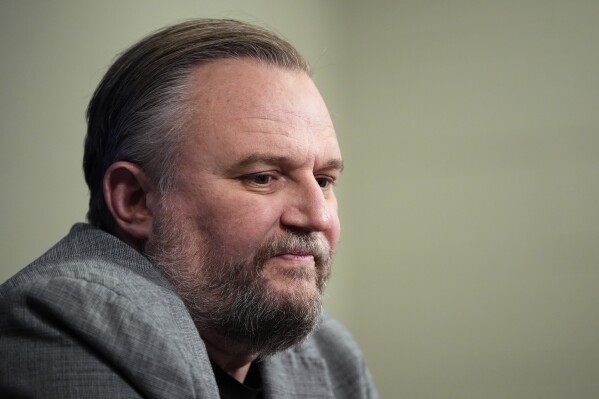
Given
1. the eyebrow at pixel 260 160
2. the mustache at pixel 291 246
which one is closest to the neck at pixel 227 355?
the mustache at pixel 291 246

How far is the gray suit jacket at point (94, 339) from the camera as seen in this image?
2.86ft

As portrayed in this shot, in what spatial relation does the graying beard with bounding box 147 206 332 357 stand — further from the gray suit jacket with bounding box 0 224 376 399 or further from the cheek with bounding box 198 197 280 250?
the gray suit jacket with bounding box 0 224 376 399

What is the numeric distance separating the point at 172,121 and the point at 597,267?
1.58 metres

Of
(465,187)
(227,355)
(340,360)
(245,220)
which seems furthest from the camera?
(465,187)

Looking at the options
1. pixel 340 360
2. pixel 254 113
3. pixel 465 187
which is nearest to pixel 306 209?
pixel 254 113

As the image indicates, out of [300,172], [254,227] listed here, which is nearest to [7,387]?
[254,227]

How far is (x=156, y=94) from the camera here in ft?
3.96

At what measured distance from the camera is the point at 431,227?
238 centimetres

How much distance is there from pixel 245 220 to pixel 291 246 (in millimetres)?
85

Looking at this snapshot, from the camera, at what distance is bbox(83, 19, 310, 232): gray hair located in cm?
119

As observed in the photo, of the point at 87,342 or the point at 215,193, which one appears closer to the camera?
the point at 87,342

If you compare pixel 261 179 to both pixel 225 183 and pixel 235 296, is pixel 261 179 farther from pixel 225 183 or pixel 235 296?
pixel 235 296

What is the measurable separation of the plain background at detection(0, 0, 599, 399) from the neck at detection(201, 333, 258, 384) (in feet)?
3.18

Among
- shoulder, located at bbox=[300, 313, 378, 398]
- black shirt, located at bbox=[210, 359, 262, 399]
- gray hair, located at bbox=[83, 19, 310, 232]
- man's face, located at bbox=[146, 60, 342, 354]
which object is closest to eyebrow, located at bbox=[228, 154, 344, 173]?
man's face, located at bbox=[146, 60, 342, 354]
